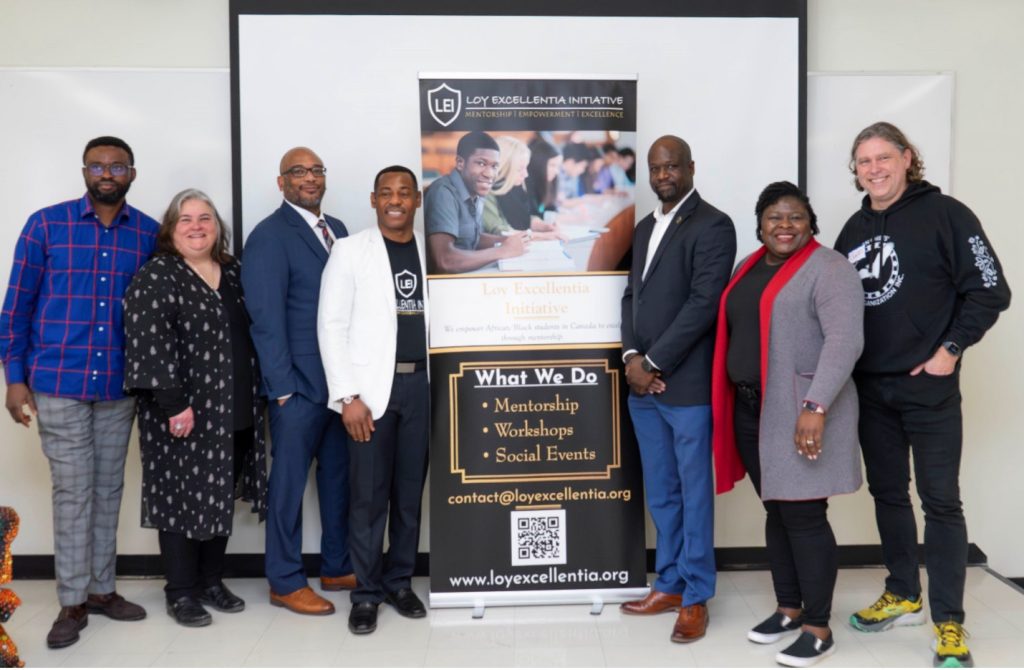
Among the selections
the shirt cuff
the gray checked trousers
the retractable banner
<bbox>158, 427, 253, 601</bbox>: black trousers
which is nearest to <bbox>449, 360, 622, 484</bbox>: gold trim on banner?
the retractable banner

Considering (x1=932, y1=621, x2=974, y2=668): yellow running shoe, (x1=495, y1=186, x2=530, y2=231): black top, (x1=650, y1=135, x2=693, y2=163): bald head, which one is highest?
(x1=650, y1=135, x2=693, y2=163): bald head

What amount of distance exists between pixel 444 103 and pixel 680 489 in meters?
1.67

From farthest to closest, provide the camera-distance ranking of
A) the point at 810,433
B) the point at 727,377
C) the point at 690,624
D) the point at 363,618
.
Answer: the point at 363,618 < the point at 690,624 < the point at 727,377 < the point at 810,433

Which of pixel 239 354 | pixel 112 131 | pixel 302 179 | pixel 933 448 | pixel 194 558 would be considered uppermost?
pixel 112 131

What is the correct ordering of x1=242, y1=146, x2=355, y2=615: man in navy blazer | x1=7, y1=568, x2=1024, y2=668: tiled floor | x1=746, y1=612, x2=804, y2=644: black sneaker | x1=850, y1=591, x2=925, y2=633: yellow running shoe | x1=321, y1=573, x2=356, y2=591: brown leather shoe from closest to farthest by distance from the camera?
1. x1=7, y1=568, x2=1024, y2=668: tiled floor
2. x1=746, y1=612, x2=804, y2=644: black sneaker
3. x1=850, y1=591, x2=925, y2=633: yellow running shoe
4. x1=242, y1=146, x2=355, y2=615: man in navy blazer
5. x1=321, y1=573, x2=356, y2=591: brown leather shoe

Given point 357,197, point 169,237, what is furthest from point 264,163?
point 169,237

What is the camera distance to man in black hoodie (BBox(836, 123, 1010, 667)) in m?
2.87

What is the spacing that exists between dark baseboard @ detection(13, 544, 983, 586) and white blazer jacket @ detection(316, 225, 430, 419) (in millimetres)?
1090

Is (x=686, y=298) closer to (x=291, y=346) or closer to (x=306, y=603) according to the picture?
(x=291, y=346)

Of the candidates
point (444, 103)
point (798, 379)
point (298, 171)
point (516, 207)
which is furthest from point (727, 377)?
point (298, 171)

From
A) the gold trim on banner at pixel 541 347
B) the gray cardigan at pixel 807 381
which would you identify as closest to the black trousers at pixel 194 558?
the gold trim on banner at pixel 541 347

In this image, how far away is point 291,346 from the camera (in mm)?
3416

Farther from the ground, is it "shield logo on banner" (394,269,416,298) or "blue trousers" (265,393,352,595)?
"shield logo on banner" (394,269,416,298)

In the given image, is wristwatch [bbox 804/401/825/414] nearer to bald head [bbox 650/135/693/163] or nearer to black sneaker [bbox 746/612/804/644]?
black sneaker [bbox 746/612/804/644]
